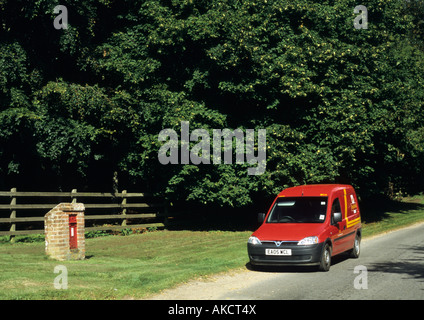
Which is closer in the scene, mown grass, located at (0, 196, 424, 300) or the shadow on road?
mown grass, located at (0, 196, 424, 300)

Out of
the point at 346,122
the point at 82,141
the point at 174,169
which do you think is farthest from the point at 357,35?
the point at 82,141

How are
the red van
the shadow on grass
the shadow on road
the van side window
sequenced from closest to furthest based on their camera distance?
1. the shadow on road
2. the red van
3. the van side window
4. the shadow on grass

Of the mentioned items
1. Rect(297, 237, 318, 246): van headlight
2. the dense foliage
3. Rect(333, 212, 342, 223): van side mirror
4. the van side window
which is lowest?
Rect(297, 237, 318, 246): van headlight

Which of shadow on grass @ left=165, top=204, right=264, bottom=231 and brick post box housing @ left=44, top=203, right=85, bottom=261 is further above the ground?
brick post box housing @ left=44, top=203, right=85, bottom=261

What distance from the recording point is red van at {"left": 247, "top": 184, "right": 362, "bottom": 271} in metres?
12.1

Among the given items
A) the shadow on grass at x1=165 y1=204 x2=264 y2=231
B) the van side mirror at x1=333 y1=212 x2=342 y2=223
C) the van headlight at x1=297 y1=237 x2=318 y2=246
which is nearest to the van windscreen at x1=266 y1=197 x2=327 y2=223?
the van side mirror at x1=333 y1=212 x2=342 y2=223

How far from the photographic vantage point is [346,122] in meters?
22.2

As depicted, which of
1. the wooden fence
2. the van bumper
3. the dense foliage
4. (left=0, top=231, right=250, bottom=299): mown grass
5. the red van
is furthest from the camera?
the dense foliage

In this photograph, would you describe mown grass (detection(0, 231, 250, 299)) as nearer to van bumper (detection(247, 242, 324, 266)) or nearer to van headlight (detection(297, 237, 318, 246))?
van bumper (detection(247, 242, 324, 266))

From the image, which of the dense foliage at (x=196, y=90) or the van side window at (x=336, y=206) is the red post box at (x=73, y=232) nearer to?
the van side window at (x=336, y=206)

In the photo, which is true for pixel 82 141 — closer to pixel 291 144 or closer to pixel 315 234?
pixel 291 144

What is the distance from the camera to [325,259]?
1243 cm
